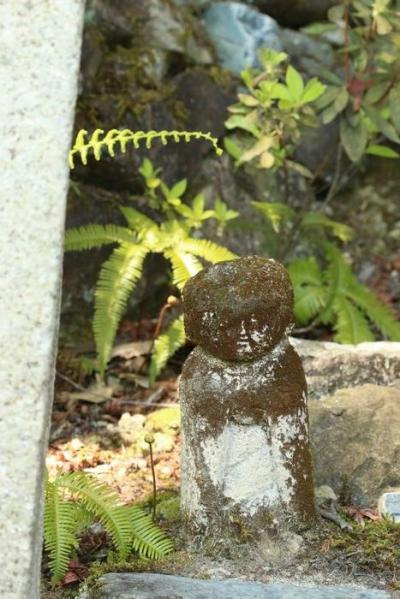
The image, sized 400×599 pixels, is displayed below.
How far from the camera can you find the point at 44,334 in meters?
2.36

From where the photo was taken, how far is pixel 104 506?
143 inches

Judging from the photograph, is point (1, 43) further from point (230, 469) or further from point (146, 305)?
point (146, 305)

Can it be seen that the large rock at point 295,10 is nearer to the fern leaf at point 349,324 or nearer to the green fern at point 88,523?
the fern leaf at point 349,324

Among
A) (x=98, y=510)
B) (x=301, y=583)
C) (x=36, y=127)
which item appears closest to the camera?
(x=36, y=127)

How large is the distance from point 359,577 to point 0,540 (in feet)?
4.75

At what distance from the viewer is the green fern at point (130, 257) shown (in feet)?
18.5

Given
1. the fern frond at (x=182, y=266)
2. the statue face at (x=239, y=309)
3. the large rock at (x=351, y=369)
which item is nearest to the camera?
the statue face at (x=239, y=309)

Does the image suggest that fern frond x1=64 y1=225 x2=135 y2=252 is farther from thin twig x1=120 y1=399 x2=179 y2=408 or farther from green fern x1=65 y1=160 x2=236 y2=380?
thin twig x1=120 y1=399 x2=179 y2=408

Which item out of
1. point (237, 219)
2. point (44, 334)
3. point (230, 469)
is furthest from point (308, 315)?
point (44, 334)

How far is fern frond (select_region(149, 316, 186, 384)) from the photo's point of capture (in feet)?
18.9

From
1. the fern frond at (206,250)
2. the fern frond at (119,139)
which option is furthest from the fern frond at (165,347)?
the fern frond at (119,139)

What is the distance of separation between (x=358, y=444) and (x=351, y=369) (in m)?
0.76

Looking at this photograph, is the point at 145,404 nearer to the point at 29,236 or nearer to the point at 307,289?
the point at 307,289

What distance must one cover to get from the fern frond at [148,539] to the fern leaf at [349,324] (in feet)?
9.22
